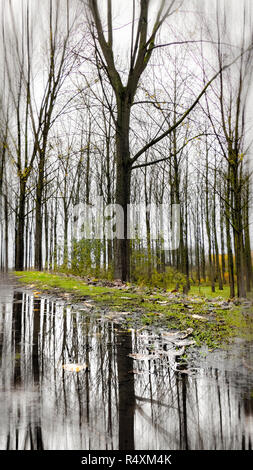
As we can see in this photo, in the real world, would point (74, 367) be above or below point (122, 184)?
below

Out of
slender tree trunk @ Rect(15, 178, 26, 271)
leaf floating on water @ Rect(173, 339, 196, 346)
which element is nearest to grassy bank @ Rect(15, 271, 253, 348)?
leaf floating on water @ Rect(173, 339, 196, 346)

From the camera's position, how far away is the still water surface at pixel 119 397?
1103mm

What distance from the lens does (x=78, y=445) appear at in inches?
42.3

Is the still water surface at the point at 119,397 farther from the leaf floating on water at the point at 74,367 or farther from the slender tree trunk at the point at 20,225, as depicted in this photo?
the slender tree trunk at the point at 20,225

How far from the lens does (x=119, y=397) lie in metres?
1.37

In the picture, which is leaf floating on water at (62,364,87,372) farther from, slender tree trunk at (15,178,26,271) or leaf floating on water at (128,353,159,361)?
slender tree trunk at (15,178,26,271)

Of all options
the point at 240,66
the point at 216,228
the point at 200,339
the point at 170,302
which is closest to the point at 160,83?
the point at 240,66

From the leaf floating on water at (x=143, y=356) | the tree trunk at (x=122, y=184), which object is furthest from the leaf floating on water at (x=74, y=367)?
the tree trunk at (x=122, y=184)

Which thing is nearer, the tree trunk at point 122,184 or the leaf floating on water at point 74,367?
the leaf floating on water at point 74,367

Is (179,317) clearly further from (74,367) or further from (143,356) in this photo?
(74,367)

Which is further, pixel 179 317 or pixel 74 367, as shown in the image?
pixel 179 317

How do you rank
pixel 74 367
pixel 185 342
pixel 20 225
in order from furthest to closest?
pixel 20 225, pixel 185 342, pixel 74 367

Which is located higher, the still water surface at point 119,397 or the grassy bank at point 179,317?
the still water surface at point 119,397

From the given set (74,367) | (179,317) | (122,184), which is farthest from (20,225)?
(74,367)
